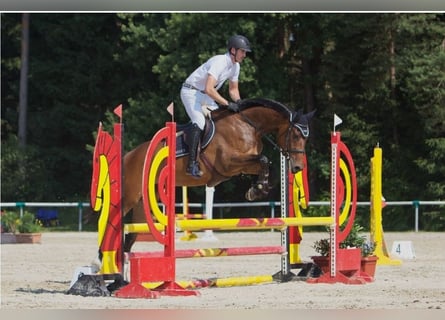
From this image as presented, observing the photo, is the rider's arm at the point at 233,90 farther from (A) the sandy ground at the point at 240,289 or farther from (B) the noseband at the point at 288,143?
(A) the sandy ground at the point at 240,289

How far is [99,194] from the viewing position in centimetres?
759

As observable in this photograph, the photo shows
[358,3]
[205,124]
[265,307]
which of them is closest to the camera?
[265,307]

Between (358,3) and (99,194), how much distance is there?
311 centimetres

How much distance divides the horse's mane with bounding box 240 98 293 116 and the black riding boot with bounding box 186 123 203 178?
1.58 feet

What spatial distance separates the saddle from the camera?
811 cm

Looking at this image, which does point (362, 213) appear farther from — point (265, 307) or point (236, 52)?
point (265, 307)

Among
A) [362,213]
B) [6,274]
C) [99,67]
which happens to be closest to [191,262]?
[6,274]

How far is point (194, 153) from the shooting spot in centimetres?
802

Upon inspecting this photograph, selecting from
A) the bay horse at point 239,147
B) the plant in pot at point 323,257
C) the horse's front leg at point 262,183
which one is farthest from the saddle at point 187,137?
the plant in pot at point 323,257

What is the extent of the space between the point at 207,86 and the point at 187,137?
0.49 meters

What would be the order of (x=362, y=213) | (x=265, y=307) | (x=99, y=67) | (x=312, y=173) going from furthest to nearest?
(x=99, y=67), (x=312, y=173), (x=362, y=213), (x=265, y=307)

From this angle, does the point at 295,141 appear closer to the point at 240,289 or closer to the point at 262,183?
the point at 262,183

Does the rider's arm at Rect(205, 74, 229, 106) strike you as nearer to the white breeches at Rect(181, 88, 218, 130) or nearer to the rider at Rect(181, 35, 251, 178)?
the rider at Rect(181, 35, 251, 178)

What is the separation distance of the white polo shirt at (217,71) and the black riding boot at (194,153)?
0.37 metres
